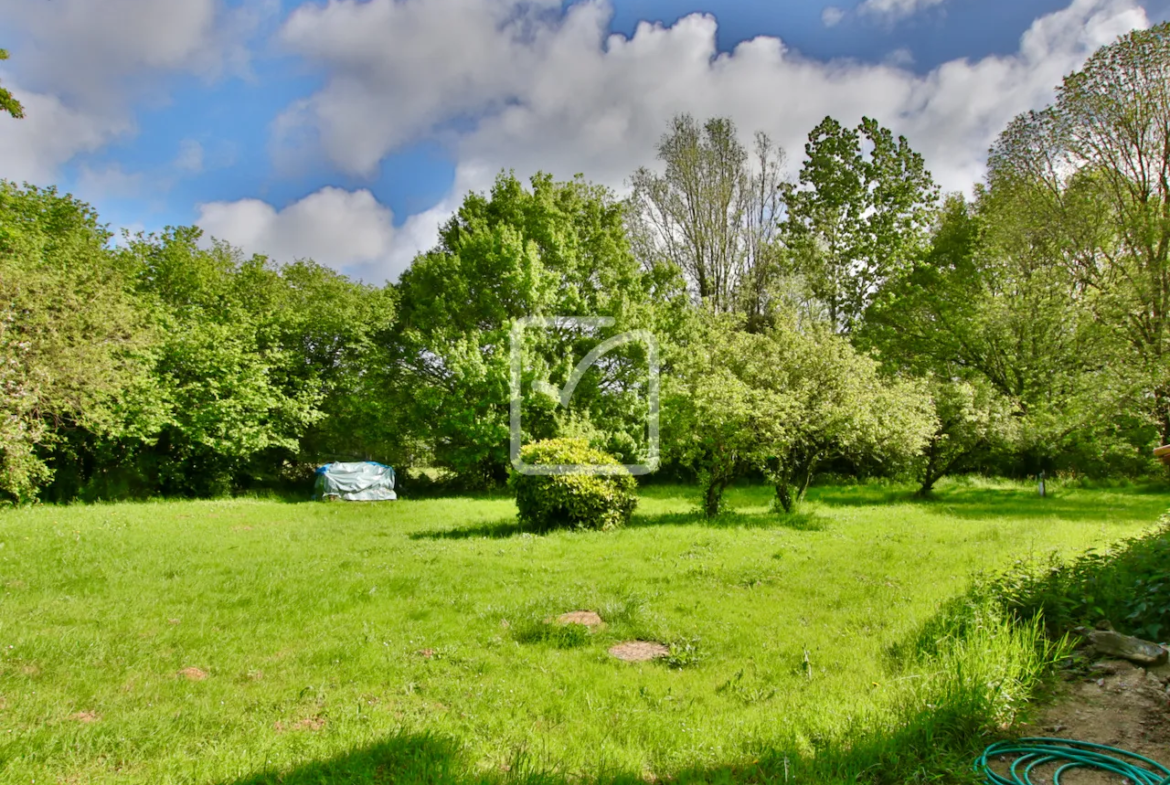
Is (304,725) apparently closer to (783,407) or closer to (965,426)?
(783,407)

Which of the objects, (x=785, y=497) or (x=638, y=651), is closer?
(x=638, y=651)

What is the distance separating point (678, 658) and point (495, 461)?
17338 millimetres

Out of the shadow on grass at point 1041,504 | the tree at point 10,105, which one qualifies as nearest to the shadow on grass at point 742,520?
the shadow on grass at point 1041,504

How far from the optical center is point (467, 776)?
3.07 metres

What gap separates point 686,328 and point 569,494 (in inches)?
480

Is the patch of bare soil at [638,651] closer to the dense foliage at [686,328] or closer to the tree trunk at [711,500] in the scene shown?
the dense foliage at [686,328]

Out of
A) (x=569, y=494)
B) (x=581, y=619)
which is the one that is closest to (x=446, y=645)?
(x=581, y=619)

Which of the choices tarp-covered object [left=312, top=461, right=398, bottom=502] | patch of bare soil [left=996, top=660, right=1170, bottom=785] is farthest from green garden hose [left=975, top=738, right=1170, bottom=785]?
tarp-covered object [left=312, top=461, right=398, bottom=502]

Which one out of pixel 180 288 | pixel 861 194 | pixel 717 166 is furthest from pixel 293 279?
pixel 861 194

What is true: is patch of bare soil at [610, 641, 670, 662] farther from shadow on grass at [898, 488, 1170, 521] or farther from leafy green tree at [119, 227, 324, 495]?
leafy green tree at [119, 227, 324, 495]

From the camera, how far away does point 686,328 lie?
2228 centimetres

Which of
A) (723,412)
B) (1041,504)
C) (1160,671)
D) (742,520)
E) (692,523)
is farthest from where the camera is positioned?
(1041,504)

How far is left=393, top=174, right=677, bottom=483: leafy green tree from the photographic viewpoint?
19.8 m

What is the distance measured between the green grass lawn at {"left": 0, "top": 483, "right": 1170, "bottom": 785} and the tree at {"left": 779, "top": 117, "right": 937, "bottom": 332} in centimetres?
1365
